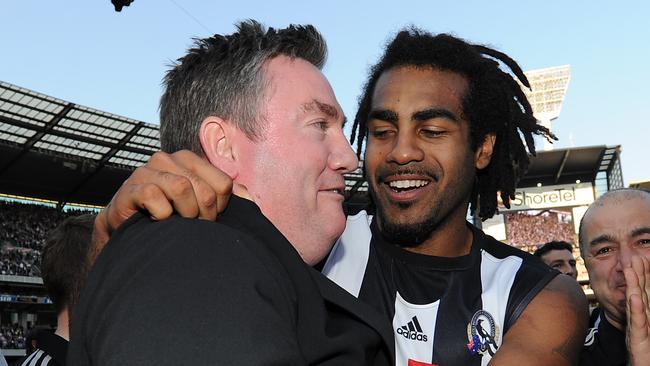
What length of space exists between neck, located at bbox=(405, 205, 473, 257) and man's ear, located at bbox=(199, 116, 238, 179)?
148cm

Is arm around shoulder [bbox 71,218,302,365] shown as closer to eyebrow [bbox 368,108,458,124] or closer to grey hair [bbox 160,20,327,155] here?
grey hair [bbox 160,20,327,155]

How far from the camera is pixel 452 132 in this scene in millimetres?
3324

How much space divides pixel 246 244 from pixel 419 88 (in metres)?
2.01

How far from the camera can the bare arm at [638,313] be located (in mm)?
2957

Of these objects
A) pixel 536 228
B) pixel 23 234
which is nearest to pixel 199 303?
pixel 23 234

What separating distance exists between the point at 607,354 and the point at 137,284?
3018 mm

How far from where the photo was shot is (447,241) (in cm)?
328

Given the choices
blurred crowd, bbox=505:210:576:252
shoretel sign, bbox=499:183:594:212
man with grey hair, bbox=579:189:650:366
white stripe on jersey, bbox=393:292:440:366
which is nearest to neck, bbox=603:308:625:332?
man with grey hair, bbox=579:189:650:366

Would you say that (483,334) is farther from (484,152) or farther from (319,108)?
(319,108)

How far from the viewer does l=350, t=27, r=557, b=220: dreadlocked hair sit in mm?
3543

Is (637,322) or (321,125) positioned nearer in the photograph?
(321,125)

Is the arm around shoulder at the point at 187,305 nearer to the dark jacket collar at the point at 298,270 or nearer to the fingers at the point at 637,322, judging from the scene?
the dark jacket collar at the point at 298,270

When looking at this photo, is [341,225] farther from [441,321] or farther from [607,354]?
[607,354]

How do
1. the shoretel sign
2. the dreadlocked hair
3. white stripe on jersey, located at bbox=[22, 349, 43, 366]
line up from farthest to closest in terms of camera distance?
the shoretel sign → white stripe on jersey, located at bbox=[22, 349, 43, 366] → the dreadlocked hair
